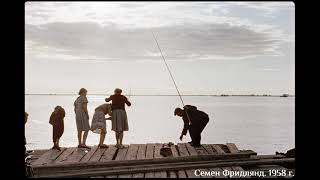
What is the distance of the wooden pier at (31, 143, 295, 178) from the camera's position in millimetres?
8445

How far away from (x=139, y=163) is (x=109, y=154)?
1.68 m

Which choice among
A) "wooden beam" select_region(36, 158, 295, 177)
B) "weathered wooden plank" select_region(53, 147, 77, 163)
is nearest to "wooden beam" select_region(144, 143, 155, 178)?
"wooden beam" select_region(36, 158, 295, 177)

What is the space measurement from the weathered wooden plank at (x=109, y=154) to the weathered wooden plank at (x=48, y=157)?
1.17m

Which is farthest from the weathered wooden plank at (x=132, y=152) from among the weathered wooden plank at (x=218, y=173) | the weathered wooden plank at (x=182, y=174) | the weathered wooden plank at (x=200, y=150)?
the weathered wooden plank at (x=218, y=173)

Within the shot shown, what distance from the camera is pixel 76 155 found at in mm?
10719

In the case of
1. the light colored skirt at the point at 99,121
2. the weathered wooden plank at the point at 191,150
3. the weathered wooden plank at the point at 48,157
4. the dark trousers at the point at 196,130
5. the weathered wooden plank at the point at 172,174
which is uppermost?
the light colored skirt at the point at 99,121

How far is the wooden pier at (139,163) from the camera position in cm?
845

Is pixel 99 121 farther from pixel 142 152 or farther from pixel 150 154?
pixel 150 154

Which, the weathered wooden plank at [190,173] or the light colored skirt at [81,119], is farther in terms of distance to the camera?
the light colored skirt at [81,119]

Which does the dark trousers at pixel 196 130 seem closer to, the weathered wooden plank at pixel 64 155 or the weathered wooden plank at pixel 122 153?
the weathered wooden plank at pixel 122 153
